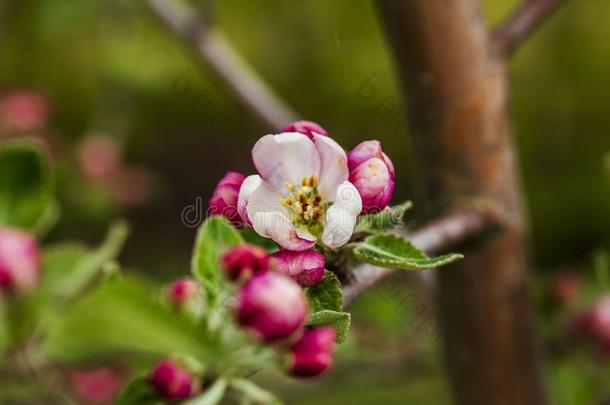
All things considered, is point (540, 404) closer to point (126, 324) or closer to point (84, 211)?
point (126, 324)

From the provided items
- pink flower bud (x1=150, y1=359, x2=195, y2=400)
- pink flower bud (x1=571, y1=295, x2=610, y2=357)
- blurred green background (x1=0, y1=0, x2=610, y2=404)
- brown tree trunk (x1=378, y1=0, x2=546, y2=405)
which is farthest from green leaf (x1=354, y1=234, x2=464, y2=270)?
blurred green background (x1=0, y1=0, x2=610, y2=404)

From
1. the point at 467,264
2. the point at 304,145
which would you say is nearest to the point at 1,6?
the point at 467,264

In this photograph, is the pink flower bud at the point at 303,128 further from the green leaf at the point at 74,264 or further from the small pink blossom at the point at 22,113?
the small pink blossom at the point at 22,113

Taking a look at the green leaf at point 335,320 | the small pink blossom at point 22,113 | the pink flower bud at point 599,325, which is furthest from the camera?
the small pink blossom at point 22,113

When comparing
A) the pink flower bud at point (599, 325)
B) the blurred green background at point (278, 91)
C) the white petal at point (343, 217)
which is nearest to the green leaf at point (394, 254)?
the white petal at point (343, 217)

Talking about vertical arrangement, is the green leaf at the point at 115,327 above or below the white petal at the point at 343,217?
below

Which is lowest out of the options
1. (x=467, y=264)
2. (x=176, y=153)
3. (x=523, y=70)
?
(x=467, y=264)
